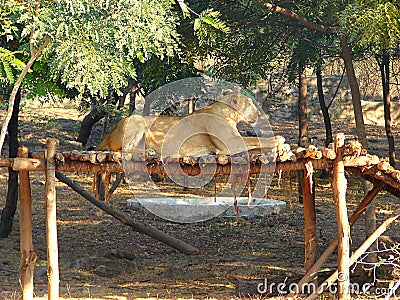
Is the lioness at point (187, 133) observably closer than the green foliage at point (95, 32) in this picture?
No

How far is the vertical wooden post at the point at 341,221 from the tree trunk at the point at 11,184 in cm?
627

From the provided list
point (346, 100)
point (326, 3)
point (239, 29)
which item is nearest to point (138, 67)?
point (239, 29)

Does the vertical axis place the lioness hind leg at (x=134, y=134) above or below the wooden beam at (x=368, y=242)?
above

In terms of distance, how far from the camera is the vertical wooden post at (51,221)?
6.97 metres

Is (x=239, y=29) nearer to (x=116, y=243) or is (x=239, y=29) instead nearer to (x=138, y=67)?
(x=138, y=67)

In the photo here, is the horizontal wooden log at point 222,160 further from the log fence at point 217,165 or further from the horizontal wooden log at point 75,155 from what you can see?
the horizontal wooden log at point 75,155

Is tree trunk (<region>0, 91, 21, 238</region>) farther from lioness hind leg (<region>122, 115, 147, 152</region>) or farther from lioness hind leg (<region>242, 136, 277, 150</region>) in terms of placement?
lioness hind leg (<region>242, 136, 277, 150</region>)

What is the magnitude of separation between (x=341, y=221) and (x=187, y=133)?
203 centimetres

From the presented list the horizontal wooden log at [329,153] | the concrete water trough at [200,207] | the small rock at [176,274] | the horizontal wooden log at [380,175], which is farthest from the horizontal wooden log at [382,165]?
the concrete water trough at [200,207]

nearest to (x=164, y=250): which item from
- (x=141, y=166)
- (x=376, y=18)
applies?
(x=141, y=166)

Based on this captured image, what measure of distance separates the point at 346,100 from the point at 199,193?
8.25 metres

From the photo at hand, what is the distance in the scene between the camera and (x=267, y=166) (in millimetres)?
7035

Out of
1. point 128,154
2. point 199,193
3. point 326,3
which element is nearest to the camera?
point 128,154

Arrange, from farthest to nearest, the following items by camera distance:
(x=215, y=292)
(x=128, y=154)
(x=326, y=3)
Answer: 1. (x=326, y=3)
2. (x=215, y=292)
3. (x=128, y=154)
